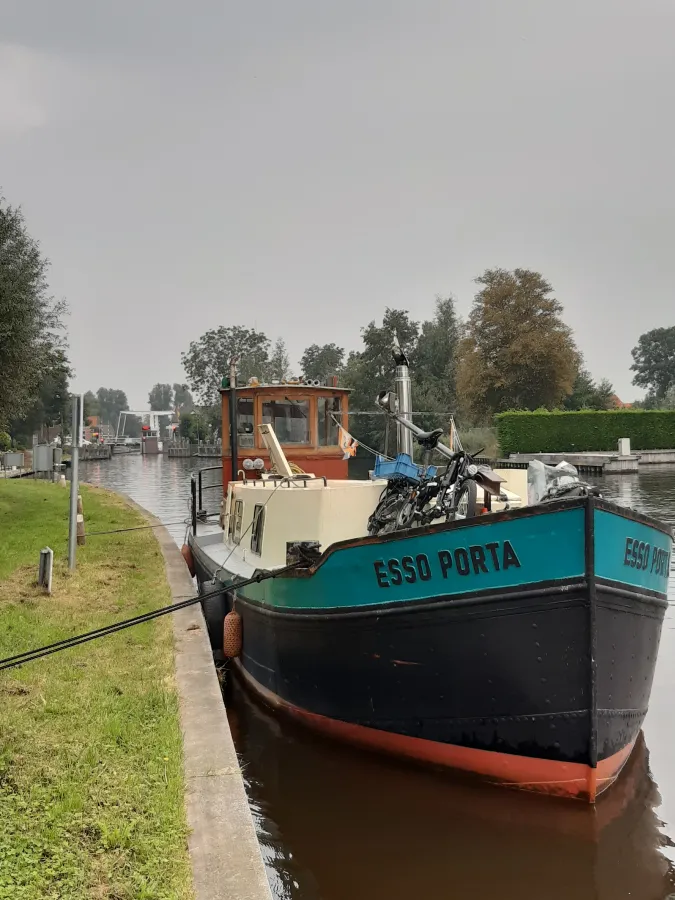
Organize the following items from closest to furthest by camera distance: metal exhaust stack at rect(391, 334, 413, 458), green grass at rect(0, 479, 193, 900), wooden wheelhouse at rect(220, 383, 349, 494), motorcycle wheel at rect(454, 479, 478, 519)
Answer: green grass at rect(0, 479, 193, 900)
motorcycle wheel at rect(454, 479, 478, 519)
metal exhaust stack at rect(391, 334, 413, 458)
wooden wheelhouse at rect(220, 383, 349, 494)

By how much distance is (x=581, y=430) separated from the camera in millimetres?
46969

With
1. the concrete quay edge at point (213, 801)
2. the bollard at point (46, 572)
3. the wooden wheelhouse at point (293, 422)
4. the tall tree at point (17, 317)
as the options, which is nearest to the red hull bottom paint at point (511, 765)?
the concrete quay edge at point (213, 801)

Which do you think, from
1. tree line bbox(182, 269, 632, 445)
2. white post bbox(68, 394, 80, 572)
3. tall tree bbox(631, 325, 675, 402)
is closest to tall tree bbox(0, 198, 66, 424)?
white post bbox(68, 394, 80, 572)

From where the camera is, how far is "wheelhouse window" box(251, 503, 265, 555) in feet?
28.6

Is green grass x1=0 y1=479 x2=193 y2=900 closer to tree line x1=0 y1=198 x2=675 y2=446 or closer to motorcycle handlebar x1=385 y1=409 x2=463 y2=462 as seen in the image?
motorcycle handlebar x1=385 y1=409 x2=463 y2=462

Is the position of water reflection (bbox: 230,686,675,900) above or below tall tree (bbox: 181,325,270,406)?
below

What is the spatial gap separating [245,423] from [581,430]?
128ft

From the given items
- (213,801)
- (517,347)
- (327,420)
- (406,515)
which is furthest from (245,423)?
(517,347)

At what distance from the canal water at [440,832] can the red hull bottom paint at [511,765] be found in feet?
0.39

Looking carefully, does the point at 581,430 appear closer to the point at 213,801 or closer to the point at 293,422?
the point at 293,422

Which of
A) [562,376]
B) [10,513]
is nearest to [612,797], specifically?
[10,513]

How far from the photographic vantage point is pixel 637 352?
12588cm

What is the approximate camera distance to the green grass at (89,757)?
11.4 feet

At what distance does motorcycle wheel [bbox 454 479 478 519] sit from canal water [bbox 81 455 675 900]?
219cm
